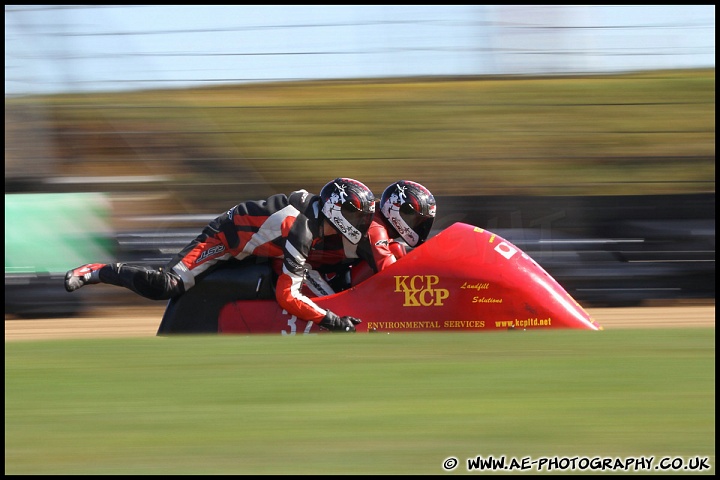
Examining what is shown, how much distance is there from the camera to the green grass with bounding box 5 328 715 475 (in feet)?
12.2

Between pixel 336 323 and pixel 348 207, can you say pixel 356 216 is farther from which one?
pixel 336 323

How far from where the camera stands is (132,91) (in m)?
13.3

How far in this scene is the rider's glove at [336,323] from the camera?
7117mm

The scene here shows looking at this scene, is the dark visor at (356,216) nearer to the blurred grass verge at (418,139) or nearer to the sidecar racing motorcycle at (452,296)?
the sidecar racing motorcycle at (452,296)

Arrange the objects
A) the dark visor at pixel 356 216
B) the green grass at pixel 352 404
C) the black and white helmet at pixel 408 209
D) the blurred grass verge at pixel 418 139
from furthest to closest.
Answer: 1. the blurred grass verge at pixel 418 139
2. the black and white helmet at pixel 408 209
3. the dark visor at pixel 356 216
4. the green grass at pixel 352 404

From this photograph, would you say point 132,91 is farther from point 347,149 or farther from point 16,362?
point 16,362

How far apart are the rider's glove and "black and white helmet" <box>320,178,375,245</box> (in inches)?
22.4

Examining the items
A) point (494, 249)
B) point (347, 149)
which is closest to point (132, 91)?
point (347, 149)

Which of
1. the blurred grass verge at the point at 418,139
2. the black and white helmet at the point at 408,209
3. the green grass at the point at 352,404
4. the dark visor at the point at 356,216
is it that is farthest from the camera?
the blurred grass verge at the point at 418,139

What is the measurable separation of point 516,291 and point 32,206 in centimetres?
577

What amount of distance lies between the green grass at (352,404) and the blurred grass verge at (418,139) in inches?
265

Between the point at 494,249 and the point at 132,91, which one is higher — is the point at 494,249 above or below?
below

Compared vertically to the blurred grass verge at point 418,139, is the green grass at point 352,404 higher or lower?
lower

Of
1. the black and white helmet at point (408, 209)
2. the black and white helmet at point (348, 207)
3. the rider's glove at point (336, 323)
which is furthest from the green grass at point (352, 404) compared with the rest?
the black and white helmet at point (408, 209)
